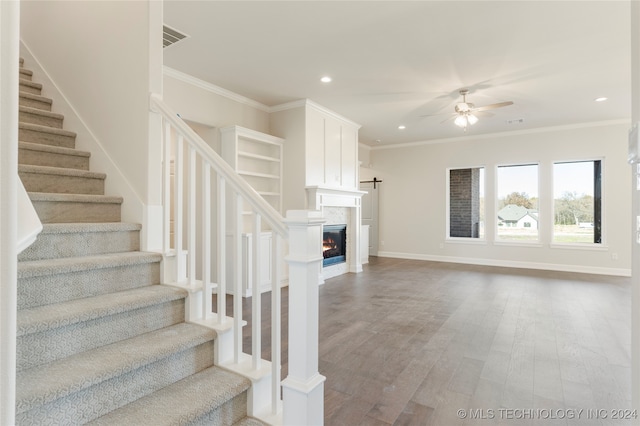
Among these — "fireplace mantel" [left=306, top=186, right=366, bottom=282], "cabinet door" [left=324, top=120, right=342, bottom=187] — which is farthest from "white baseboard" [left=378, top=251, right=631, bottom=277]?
"cabinet door" [left=324, top=120, right=342, bottom=187]

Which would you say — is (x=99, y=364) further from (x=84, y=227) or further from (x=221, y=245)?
(x=84, y=227)

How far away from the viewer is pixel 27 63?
9.59 ft

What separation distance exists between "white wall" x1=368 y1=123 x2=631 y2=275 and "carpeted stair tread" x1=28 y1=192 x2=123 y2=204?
7119 millimetres

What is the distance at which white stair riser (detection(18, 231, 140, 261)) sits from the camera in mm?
1679

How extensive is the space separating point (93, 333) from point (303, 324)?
95 centimetres

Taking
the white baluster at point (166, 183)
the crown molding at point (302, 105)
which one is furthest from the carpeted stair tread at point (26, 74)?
the crown molding at point (302, 105)

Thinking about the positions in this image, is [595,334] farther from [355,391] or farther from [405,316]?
[355,391]

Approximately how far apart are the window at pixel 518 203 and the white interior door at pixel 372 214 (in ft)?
9.27

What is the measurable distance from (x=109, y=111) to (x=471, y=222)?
7367 millimetres

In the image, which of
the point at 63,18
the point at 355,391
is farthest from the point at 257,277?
the point at 63,18

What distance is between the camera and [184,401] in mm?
1439

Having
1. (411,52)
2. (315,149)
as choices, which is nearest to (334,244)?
(315,149)

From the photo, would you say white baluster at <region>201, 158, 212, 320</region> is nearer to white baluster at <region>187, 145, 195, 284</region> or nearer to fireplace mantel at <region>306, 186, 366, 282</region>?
white baluster at <region>187, 145, 195, 284</region>

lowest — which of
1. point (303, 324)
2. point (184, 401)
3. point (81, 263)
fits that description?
point (184, 401)
